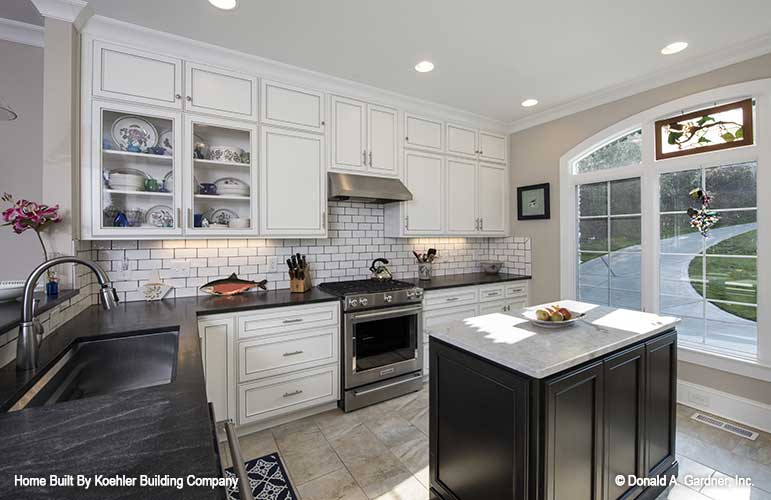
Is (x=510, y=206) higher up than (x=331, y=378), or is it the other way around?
(x=510, y=206)

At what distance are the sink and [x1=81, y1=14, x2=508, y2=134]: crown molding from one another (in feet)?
6.43

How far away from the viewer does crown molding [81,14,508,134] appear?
87.9 inches

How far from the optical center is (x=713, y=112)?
2.77 meters

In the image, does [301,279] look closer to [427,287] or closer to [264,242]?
[264,242]

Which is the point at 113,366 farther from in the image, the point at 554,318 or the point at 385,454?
the point at 554,318

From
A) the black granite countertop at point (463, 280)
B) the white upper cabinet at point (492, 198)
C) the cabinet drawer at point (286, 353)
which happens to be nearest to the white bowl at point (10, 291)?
the cabinet drawer at point (286, 353)

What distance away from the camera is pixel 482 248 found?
4.59 metres

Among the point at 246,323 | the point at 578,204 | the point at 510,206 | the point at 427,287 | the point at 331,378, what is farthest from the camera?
the point at 510,206

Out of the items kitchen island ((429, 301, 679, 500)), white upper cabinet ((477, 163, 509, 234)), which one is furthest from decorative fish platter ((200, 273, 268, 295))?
white upper cabinet ((477, 163, 509, 234))

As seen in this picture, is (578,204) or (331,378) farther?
(578,204)

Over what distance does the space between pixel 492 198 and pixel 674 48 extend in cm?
204

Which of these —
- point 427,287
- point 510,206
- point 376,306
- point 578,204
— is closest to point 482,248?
point 510,206

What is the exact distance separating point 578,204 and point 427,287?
195 centimetres

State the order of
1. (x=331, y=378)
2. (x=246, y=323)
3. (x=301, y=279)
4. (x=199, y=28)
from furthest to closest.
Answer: (x=301, y=279) < (x=331, y=378) < (x=246, y=323) < (x=199, y=28)
